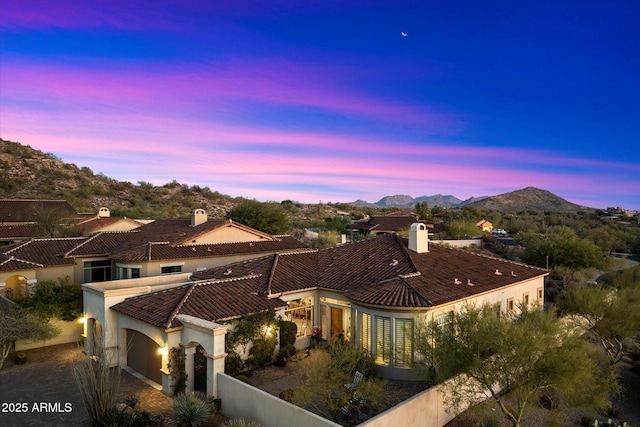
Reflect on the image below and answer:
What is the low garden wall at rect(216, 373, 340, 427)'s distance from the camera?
11.2m

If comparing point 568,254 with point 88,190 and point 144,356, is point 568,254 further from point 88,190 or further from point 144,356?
point 88,190

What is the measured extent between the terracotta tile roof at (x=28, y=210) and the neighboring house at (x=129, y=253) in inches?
797

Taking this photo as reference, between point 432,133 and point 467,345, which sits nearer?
point 467,345

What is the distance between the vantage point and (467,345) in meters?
12.5

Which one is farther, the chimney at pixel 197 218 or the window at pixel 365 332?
the chimney at pixel 197 218

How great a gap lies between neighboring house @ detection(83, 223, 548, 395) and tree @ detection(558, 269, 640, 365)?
11.0 ft

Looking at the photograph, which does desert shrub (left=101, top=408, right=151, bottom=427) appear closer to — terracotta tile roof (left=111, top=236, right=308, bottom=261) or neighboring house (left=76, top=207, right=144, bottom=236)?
terracotta tile roof (left=111, top=236, right=308, bottom=261)

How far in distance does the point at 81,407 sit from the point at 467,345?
13593mm

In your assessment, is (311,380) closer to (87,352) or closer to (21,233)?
(87,352)

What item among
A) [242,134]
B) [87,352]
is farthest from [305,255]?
[242,134]

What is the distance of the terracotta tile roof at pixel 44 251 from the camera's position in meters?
25.8

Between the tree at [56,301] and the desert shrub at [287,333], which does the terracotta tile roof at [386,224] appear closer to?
the desert shrub at [287,333]

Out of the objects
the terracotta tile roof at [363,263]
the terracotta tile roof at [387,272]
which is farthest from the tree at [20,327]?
the terracotta tile roof at [363,263]

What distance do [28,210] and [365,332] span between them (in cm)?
4968
